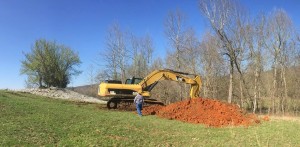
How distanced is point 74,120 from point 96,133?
342cm

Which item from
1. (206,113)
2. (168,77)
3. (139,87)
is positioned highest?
(168,77)

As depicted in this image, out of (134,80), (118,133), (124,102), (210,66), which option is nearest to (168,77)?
(134,80)

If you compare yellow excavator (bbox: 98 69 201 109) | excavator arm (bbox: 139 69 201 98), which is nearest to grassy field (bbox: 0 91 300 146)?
yellow excavator (bbox: 98 69 201 109)

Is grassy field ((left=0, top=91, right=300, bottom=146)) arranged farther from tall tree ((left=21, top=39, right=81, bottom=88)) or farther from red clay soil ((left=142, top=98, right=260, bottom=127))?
tall tree ((left=21, top=39, right=81, bottom=88))

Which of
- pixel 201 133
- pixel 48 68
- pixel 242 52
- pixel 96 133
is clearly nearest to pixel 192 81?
pixel 201 133

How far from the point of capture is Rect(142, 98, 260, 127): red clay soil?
1802 centimetres

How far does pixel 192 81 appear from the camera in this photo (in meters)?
23.8

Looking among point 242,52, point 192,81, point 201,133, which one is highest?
point 242,52

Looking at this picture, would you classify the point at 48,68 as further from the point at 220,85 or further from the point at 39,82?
the point at 220,85

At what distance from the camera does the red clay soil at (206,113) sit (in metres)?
18.0

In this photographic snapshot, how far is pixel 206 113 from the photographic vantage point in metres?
19.5

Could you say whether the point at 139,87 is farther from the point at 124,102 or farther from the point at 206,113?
the point at 206,113

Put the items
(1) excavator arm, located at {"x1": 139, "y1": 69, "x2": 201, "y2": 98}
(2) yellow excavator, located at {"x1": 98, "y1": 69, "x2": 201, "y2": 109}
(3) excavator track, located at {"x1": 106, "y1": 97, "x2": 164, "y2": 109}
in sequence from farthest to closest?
(3) excavator track, located at {"x1": 106, "y1": 97, "x2": 164, "y2": 109}, (1) excavator arm, located at {"x1": 139, "y1": 69, "x2": 201, "y2": 98}, (2) yellow excavator, located at {"x1": 98, "y1": 69, "x2": 201, "y2": 109}

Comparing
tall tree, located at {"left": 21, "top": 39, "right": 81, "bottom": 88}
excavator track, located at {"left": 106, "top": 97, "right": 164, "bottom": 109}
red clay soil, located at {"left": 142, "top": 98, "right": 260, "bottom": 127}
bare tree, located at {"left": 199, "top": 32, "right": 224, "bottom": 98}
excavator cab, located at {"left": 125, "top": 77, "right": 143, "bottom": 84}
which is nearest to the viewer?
red clay soil, located at {"left": 142, "top": 98, "right": 260, "bottom": 127}
